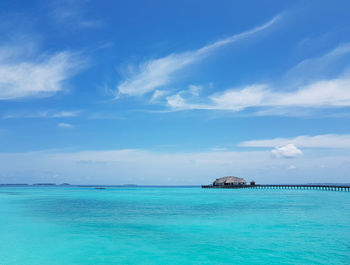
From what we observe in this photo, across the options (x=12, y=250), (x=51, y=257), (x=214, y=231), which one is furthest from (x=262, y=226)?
(x=12, y=250)

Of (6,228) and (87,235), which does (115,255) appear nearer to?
(87,235)

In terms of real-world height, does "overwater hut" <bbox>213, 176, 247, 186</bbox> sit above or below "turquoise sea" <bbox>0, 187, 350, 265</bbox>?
above

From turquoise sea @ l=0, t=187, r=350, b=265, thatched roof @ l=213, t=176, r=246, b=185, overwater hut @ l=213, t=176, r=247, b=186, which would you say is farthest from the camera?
thatched roof @ l=213, t=176, r=246, b=185

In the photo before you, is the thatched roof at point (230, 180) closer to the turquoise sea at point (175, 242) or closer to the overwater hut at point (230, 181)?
the overwater hut at point (230, 181)

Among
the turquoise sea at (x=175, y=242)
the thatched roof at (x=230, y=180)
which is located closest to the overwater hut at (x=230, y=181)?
the thatched roof at (x=230, y=180)

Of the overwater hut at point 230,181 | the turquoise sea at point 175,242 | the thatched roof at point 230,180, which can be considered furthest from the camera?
the thatched roof at point 230,180

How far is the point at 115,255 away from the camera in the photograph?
50.1 feet

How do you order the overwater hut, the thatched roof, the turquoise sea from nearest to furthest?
the turquoise sea < the overwater hut < the thatched roof

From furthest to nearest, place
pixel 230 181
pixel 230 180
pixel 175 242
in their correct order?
pixel 230 180
pixel 230 181
pixel 175 242

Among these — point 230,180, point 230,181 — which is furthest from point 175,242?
point 230,180

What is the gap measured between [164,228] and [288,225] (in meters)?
9.87

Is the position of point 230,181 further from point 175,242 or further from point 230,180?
point 175,242

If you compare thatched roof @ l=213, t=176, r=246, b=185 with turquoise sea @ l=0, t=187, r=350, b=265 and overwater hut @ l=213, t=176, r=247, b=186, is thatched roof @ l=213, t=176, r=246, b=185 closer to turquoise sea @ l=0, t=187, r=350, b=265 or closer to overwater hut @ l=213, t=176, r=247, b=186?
overwater hut @ l=213, t=176, r=247, b=186

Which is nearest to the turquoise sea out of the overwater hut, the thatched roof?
the overwater hut
